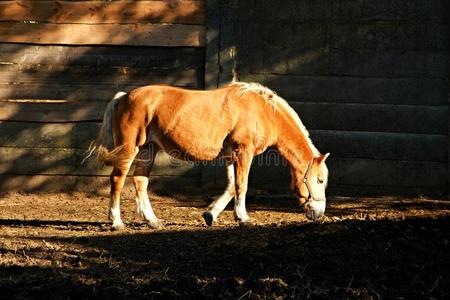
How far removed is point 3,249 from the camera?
6215 millimetres

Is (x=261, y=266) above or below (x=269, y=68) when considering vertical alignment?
below

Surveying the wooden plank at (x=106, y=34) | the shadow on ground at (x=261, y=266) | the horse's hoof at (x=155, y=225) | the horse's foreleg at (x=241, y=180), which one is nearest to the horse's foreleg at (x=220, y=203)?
the horse's foreleg at (x=241, y=180)

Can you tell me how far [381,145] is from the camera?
9.75m

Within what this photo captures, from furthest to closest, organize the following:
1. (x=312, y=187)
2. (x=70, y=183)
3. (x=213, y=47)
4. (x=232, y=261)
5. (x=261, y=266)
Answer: (x=70, y=183), (x=213, y=47), (x=312, y=187), (x=232, y=261), (x=261, y=266)

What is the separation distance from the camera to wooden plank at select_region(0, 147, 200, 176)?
9.89 meters

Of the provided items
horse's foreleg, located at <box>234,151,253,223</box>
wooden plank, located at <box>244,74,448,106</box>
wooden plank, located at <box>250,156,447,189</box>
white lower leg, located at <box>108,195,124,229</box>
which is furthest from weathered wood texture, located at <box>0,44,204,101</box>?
white lower leg, located at <box>108,195,124,229</box>

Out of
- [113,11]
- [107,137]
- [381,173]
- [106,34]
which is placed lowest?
[381,173]

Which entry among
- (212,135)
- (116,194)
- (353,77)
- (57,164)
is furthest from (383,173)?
(57,164)

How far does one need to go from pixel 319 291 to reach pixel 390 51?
220 inches

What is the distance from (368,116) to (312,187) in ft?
7.50

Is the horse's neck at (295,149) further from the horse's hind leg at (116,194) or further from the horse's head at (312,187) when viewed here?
the horse's hind leg at (116,194)

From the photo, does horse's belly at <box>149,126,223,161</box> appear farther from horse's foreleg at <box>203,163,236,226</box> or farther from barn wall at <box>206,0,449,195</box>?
barn wall at <box>206,0,449,195</box>

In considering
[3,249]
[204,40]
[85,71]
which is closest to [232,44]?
[204,40]

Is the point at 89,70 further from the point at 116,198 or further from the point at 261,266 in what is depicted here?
the point at 261,266
